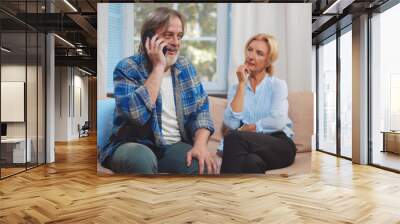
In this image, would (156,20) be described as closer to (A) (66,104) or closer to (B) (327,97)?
(B) (327,97)

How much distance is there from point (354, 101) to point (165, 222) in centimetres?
628

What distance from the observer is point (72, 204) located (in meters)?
4.89

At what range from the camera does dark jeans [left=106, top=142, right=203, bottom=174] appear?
6750 mm

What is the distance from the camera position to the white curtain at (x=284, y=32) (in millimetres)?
6867

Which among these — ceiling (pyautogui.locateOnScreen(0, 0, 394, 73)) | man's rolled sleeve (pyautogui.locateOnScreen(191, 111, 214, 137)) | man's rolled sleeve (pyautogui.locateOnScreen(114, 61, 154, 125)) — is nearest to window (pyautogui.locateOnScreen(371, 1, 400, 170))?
Answer: ceiling (pyautogui.locateOnScreen(0, 0, 394, 73))

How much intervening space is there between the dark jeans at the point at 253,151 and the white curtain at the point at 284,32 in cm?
91

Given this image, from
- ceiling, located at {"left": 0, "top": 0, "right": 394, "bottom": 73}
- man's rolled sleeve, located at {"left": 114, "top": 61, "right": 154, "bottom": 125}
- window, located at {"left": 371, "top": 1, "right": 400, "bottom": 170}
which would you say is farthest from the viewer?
window, located at {"left": 371, "top": 1, "right": 400, "bottom": 170}

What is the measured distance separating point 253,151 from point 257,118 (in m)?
0.54

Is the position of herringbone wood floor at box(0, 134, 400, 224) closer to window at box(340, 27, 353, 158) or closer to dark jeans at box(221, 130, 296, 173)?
dark jeans at box(221, 130, 296, 173)

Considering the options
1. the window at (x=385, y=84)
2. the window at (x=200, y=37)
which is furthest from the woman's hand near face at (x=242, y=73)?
the window at (x=385, y=84)

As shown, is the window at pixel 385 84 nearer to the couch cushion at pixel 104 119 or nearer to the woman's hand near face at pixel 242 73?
the woman's hand near face at pixel 242 73

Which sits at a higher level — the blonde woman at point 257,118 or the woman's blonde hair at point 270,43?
the woman's blonde hair at point 270,43

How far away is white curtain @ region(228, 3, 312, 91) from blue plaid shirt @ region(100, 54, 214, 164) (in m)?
0.80

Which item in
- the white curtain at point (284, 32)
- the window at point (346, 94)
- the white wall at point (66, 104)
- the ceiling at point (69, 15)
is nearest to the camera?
the white curtain at point (284, 32)
